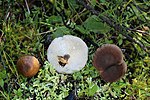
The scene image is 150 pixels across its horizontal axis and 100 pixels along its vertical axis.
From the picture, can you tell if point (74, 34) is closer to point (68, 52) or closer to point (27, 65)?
point (68, 52)

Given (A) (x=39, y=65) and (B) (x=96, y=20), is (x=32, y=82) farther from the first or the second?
(B) (x=96, y=20)

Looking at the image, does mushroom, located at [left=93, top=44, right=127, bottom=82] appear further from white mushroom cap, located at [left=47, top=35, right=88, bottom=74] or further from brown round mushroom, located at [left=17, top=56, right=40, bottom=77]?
brown round mushroom, located at [left=17, top=56, right=40, bottom=77]

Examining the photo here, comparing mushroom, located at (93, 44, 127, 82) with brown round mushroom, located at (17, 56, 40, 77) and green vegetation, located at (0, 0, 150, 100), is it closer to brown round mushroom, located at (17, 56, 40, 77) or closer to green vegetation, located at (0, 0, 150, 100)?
green vegetation, located at (0, 0, 150, 100)

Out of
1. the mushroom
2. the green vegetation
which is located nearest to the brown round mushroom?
the green vegetation

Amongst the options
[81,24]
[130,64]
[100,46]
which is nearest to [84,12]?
[81,24]

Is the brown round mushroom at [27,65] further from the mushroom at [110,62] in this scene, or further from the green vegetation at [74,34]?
the mushroom at [110,62]

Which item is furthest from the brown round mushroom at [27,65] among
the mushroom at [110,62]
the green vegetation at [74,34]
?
the mushroom at [110,62]
